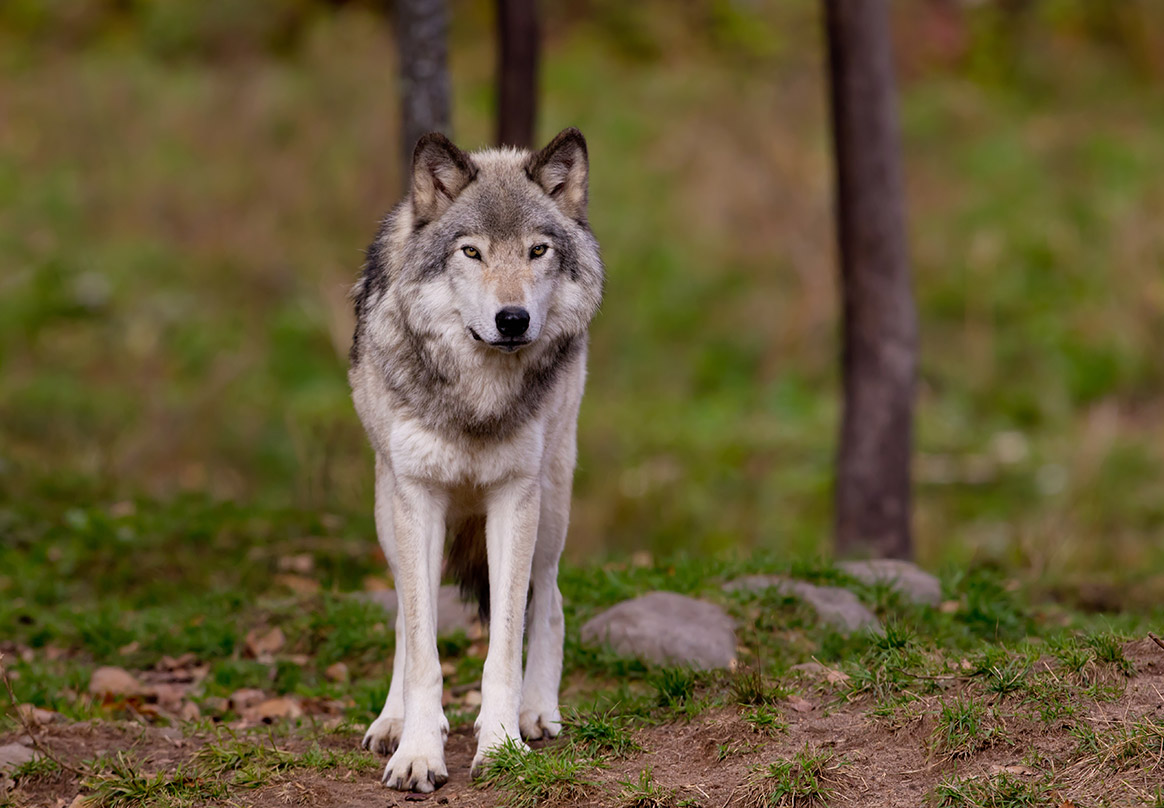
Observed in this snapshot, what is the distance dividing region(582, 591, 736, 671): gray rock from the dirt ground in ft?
3.48

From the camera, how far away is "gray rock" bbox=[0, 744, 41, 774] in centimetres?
445

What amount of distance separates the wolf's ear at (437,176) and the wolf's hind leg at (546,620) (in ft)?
4.14

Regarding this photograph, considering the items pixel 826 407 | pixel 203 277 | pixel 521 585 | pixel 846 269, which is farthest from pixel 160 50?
pixel 521 585

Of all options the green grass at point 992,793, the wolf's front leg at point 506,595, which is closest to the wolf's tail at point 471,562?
the wolf's front leg at point 506,595

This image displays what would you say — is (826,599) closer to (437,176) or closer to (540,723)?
(540,723)

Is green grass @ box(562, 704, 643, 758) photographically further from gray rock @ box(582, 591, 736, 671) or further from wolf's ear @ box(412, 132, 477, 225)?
wolf's ear @ box(412, 132, 477, 225)

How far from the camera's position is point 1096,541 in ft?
35.2

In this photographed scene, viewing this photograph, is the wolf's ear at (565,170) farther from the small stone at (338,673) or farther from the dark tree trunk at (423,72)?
the dark tree trunk at (423,72)

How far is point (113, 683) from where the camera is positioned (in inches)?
237

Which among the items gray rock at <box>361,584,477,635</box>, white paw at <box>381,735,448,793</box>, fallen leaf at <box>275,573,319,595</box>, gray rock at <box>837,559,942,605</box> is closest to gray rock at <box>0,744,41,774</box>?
white paw at <box>381,735,448,793</box>

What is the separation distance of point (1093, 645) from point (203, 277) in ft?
43.8

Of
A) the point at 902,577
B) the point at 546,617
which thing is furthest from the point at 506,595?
the point at 902,577

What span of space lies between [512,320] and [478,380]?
1.22ft

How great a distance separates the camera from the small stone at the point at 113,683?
19.3ft
